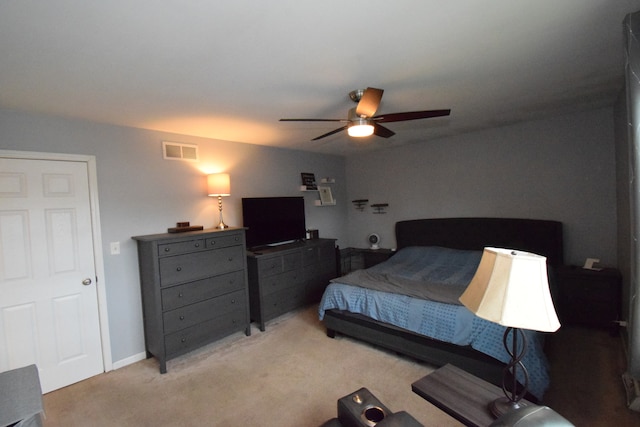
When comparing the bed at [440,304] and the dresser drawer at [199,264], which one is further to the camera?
the dresser drawer at [199,264]

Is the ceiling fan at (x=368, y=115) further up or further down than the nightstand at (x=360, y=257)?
further up

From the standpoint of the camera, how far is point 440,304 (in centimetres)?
255

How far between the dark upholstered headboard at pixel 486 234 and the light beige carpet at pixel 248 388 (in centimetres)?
223

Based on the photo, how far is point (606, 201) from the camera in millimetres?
3393

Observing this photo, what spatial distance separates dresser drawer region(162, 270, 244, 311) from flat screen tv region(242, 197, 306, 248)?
2.24ft

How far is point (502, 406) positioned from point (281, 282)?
2.88 m

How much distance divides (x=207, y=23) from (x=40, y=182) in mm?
2319

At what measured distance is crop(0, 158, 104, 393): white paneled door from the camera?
2.43 meters

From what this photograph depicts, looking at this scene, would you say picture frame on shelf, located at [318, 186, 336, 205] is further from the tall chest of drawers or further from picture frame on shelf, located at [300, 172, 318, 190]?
the tall chest of drawers

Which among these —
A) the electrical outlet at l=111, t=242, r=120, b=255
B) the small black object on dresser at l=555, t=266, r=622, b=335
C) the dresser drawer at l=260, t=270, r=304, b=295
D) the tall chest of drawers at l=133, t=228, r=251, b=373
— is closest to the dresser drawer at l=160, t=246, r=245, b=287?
the tall chest of drawers at l=133, t=228, r=251, b=373

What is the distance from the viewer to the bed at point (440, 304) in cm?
225

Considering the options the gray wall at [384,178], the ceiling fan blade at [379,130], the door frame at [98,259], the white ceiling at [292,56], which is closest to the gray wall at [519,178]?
the gray wall at [384,178]

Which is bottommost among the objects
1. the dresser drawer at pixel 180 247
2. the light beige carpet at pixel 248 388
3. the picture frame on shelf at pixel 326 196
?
the light beige carpet at pixel 248 388

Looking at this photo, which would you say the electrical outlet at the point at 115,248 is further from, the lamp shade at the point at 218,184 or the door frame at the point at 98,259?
the lamp shade at the point at 218,184
